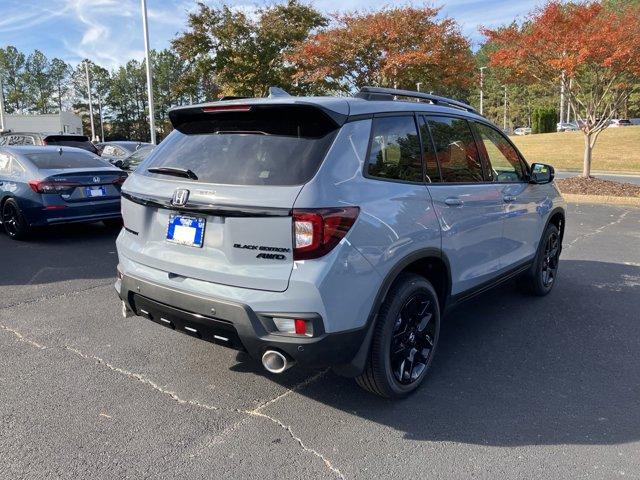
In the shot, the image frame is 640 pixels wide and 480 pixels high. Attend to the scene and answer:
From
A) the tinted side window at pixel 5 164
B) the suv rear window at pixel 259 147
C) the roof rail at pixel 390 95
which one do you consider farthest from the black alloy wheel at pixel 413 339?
the tinted side window at pixel 5 164

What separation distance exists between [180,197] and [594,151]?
3033 centimetres

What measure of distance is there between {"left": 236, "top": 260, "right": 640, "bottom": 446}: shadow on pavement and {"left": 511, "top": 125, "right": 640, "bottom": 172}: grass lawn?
1993 centimetres

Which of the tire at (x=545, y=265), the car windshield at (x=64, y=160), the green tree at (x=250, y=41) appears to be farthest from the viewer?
the green tree at (x=250, y=41)

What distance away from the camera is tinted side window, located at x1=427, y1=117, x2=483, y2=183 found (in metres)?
3.65

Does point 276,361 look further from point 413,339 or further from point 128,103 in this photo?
point 128,103

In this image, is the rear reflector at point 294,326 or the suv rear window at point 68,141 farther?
the suv rear window at point 68,141

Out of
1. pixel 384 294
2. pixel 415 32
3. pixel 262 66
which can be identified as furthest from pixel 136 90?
pixel 384 294

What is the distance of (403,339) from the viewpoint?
323 cm

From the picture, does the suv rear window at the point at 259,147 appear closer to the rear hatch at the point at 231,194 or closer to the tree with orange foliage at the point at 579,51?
the rear hatch at the point at 231,194

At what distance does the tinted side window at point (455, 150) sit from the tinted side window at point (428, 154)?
0.06 metres

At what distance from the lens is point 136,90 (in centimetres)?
8894

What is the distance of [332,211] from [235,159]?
2.36 ft

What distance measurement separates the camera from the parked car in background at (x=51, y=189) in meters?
7.48

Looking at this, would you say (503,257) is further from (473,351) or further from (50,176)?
(50,176)
